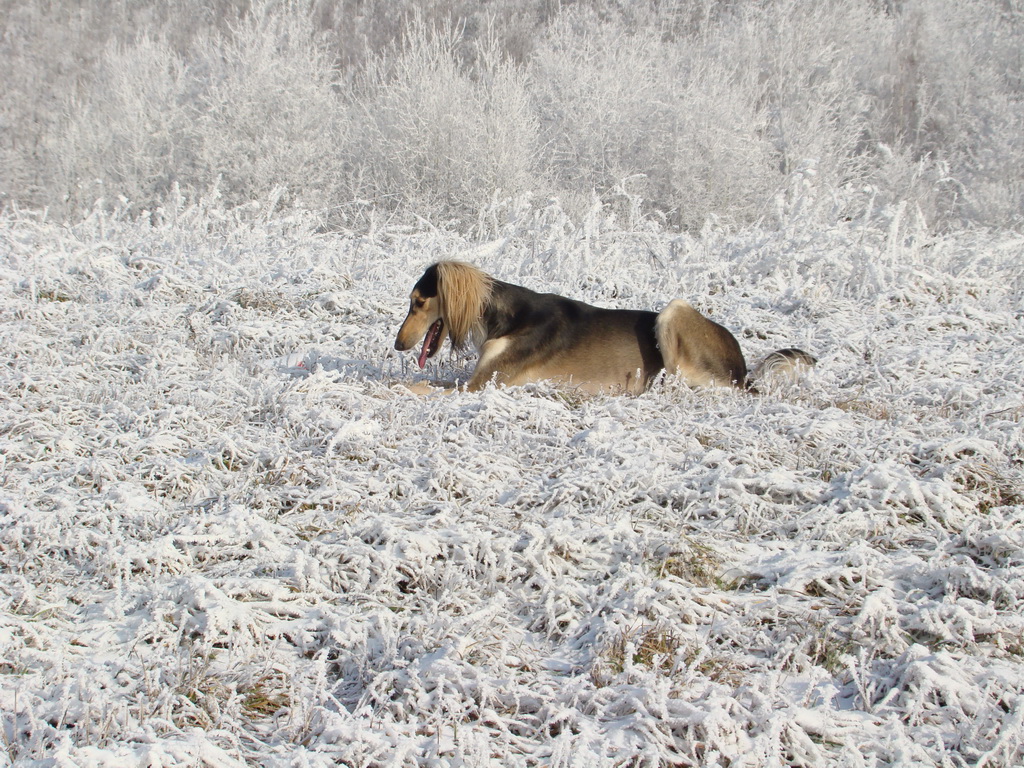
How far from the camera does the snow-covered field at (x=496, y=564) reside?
2400 millimetres

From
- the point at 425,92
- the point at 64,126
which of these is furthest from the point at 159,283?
the point at 64,126

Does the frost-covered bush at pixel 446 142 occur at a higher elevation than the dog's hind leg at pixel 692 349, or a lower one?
lower

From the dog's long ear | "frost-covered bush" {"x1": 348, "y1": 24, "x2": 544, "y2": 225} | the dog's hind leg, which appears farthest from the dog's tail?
"frost-covered bush" {"x1": 348, "y1": 24, "x2": 544, "y2": 225}

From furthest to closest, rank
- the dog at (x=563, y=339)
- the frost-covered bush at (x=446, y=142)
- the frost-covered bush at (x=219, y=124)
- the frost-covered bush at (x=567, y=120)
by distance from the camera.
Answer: the frost-covered bush at (x=219, y=124)
the frost-covered bush at (x=567, y=120)
the frost-covered bush at (x=446, y=142)
the dog at (x=563, y=339)

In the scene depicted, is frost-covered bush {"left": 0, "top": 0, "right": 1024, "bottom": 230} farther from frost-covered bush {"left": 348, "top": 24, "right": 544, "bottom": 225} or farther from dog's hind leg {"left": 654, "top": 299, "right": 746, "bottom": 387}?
dog's hind leg {"left": 654, "top": 299, "right": 746, "bottom": 387}

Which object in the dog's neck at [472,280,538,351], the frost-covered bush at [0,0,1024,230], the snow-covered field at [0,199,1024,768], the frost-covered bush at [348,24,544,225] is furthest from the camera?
the frost-covered bush at [0,0,1024,230]

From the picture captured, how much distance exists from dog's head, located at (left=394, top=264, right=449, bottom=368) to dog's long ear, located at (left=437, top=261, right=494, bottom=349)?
0.06m

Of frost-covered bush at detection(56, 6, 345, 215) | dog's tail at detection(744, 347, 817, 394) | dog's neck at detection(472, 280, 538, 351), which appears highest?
dog's neck at detection(472, 280, 538, 351)

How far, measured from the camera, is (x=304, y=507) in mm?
3947

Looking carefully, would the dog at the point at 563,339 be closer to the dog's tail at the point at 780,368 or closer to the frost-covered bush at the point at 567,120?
the dog's tail at the point at 780,368

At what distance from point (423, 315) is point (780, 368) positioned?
262 centimetres

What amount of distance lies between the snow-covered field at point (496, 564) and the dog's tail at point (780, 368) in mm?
188

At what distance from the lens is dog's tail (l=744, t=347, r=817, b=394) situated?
5957mm

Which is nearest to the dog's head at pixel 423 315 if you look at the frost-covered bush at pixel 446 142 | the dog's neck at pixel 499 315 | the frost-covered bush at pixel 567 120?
the dog's neck at pixel 499 315
